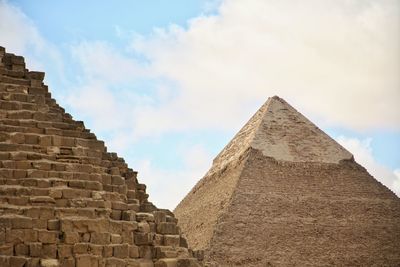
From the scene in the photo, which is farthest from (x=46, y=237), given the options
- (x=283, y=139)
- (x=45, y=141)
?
(x=283, y=139)

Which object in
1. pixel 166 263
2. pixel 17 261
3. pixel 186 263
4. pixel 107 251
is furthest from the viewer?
pixel 186 263

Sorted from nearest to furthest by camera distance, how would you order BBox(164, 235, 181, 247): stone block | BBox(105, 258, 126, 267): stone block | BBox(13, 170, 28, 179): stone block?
BBox(105, 258, 126, 267): stone block < BBox(13, 170, 28, 179): stone block < BBox(164, 235, 181, 247): stone block

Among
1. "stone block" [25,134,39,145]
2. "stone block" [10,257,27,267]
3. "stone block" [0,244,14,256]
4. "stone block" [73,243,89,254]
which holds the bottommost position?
"stone block" [10,257,27,267]

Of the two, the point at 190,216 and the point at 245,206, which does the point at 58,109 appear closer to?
the point at 245,206

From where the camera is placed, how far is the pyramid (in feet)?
149

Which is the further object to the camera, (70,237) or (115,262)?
(115,262)

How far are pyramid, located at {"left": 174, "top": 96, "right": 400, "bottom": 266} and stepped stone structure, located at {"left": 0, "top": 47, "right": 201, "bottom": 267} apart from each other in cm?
2784

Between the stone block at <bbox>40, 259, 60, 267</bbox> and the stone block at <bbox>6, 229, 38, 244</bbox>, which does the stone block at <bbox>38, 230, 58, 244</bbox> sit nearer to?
the stone block at <bbox>6, 229, 38, 244</bbox>

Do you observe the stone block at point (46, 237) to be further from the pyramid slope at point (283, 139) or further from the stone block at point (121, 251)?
the pyramid slope at point (283, 139)

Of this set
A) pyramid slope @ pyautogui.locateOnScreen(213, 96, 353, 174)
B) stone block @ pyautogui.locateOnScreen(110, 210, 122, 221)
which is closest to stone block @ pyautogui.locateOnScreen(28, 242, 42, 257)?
stone block @ pyautogui.locateOnScreen(110, 210, 122, 221)

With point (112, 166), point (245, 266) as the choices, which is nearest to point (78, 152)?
point (112, 166)

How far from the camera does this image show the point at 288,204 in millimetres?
48562

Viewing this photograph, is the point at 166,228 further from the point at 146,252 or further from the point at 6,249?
the point at 6,249

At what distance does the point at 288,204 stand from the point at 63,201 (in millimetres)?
34837
